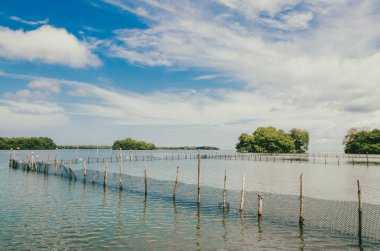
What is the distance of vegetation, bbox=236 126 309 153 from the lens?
540 feet

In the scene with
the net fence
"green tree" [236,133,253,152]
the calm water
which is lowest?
the calm water

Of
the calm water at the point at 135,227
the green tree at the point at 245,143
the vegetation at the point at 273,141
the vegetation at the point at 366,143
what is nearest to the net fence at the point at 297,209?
the calm water at the point at 135,227

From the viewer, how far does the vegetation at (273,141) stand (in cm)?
16450

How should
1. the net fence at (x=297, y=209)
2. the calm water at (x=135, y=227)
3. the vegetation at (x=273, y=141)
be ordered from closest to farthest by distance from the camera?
the calm water at (x=135, y=227)
the net fence at (x=297, y=209)
the vegetation at (x=273, y=141)

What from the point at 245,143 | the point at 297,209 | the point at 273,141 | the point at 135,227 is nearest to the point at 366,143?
the point at 273,141

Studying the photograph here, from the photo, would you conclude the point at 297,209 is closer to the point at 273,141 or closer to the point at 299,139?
the point at 273,141

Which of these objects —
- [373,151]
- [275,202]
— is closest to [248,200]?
[275,202]

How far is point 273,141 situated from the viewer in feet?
540

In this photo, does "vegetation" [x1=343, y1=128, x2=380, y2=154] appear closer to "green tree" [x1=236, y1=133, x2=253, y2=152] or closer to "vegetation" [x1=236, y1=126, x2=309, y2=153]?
"vegetation" [x1=236, y1=126, x2=309, y2=153]

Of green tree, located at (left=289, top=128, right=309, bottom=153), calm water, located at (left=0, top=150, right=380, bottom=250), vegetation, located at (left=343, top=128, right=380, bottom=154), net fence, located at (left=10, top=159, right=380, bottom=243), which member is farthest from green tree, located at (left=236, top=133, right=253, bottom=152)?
calm water, located at (left=0, top=150, right=380, bottom=250)

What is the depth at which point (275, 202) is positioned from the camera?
32.1 meters

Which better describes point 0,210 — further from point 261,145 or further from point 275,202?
point 261,145

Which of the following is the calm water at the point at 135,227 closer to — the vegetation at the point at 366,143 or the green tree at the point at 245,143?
the vegetation at the point at 366,143

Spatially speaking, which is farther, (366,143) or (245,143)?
(245,143)
